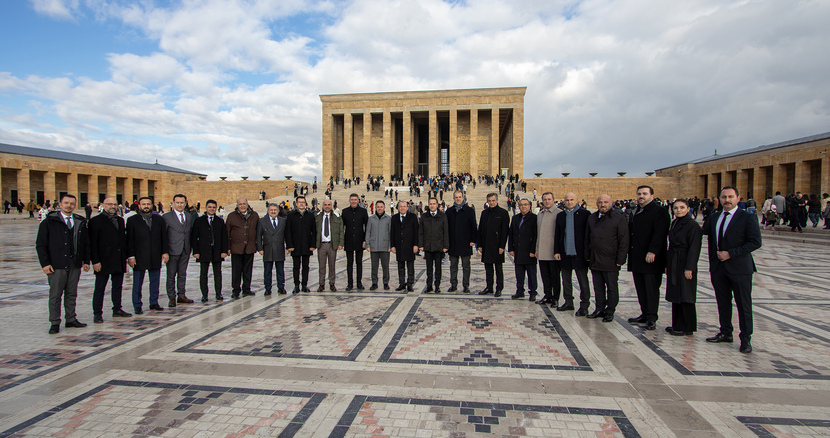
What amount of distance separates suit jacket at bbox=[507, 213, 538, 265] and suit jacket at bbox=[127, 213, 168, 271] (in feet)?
18.1

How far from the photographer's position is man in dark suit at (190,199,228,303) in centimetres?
625

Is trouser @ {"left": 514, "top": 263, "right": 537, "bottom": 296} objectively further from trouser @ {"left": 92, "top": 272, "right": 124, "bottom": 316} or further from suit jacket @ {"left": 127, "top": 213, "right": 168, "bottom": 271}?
trouser @ {"left": 92, "top": 272, "right": 124, "bottom": 316}

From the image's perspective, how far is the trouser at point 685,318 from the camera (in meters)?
4.50

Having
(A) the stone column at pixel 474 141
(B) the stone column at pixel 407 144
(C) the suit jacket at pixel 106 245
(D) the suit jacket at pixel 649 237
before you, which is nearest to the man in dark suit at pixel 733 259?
(D) the suit jacket at pixel 649 237

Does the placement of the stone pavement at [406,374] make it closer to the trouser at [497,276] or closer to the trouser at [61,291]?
the trouser at [61,291]

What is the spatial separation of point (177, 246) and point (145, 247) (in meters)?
0.45

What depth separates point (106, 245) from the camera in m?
5.14

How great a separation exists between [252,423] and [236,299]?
167 inches

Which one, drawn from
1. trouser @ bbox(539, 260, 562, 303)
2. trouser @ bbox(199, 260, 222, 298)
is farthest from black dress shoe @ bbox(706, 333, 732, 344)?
trouser @ bbox(199, 260, 222, 298)

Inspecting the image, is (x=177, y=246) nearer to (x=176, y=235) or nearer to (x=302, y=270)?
(x=176, y=235)

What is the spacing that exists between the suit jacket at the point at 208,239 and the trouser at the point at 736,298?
691 centimetres

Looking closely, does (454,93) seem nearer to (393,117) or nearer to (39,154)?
(393,117)

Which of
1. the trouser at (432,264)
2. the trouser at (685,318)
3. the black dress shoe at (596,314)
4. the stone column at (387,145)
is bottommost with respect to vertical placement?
the black dress shoe at (596,314)

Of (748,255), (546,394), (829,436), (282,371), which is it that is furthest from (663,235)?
(282,371)
